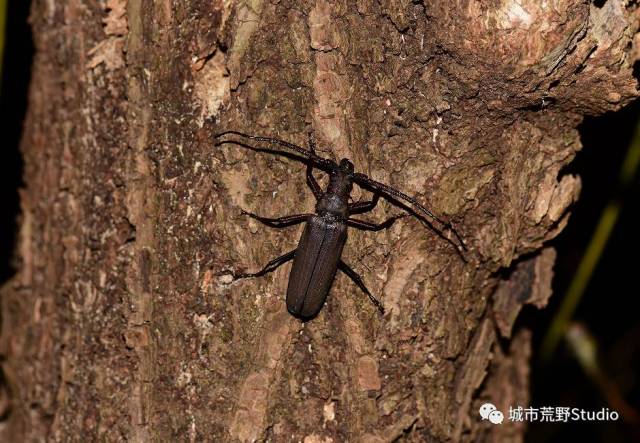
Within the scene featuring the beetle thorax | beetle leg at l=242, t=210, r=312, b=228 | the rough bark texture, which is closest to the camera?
the rough bark texture

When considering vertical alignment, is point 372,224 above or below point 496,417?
above

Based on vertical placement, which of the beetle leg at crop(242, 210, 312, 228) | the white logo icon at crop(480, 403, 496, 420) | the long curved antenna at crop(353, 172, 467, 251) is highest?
the long curved antenna at crop(353, 172, 467, 251)

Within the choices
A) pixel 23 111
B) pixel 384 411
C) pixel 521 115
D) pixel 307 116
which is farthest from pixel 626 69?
pixel 23 111

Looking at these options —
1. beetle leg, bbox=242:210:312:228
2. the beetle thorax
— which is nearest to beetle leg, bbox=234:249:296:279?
beetle leg, bbox=242:210:312:228

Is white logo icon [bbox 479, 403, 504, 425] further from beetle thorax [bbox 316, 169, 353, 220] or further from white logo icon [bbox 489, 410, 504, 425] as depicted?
beetle thorax [bbox 316, 169, 353, 220]

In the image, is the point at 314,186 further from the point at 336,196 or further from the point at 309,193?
the point at 336,196

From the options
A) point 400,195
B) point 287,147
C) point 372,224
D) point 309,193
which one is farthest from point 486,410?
point 287,147
